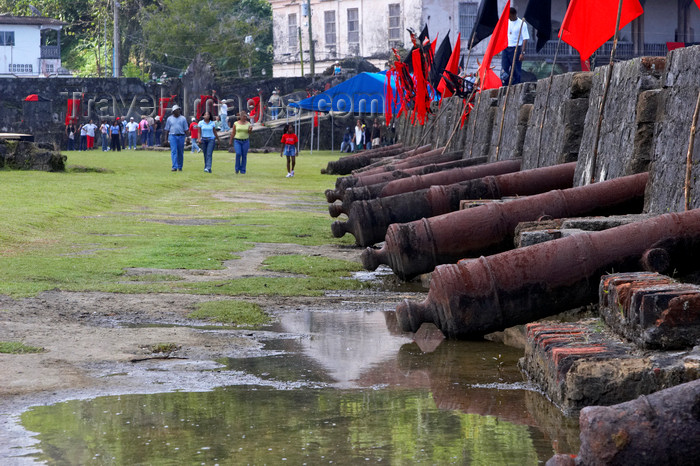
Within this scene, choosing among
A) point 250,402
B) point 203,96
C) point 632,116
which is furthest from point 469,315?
point 203,96

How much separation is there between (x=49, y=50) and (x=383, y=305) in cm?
6016

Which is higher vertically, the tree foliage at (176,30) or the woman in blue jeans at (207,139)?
the tree foliage at (176,30)

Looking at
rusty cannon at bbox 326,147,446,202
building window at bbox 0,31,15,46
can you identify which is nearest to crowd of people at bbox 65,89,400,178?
building window at bbox 0,31,15,46

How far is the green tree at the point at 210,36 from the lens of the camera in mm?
59688

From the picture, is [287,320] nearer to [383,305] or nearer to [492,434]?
[383,305]

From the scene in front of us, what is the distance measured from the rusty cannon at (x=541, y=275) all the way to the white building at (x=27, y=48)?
2383 inches

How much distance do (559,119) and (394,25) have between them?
39253 mm

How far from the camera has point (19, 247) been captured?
10141 mm

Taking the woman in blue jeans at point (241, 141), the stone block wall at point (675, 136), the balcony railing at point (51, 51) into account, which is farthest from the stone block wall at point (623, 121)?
the balcony railing at point (51, 51)

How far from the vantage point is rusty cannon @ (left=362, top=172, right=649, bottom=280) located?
7.50 metres

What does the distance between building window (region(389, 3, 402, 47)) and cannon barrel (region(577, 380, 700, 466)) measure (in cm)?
4695

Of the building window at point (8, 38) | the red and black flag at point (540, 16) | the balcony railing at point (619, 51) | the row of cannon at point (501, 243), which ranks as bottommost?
the row of cannon at point (501, 243)

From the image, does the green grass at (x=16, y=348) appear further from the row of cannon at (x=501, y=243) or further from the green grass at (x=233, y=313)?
the row of cannon at (x=501, y=243)

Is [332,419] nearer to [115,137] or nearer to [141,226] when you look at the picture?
[141,226]
